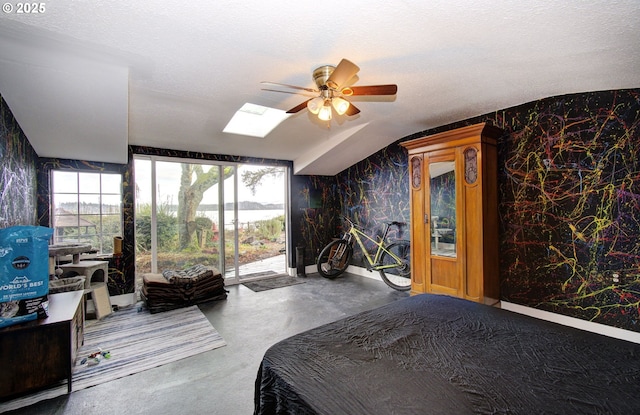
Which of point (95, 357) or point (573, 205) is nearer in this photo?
point (95, 357)

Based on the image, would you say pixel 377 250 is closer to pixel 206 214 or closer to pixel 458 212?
pixel 458 212

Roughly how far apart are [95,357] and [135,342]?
0.36 metres

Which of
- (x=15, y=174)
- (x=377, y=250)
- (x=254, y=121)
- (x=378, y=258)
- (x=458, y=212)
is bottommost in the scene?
(x=378, y=258)

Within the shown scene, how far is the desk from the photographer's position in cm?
199

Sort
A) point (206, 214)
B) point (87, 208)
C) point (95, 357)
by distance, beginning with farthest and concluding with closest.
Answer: point (206, 214), point (87, 208), point (95, 357)

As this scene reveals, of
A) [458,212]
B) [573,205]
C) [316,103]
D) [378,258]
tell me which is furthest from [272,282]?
[573,205]

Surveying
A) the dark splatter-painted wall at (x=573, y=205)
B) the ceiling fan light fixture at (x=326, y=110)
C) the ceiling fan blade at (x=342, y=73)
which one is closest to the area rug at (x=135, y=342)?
the ceiling fan light fixture at (x=326, y=110)

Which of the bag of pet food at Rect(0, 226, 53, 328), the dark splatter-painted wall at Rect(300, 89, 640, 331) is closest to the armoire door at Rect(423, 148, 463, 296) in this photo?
the dark splatter-painted wall at Rect(300, 89, 640, 331)

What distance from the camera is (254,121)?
424cm

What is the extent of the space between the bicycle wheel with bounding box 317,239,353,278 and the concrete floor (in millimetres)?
1063

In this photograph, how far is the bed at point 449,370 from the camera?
40.6 inches

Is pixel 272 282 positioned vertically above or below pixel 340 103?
below

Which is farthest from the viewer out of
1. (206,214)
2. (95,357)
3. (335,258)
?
(335,258)

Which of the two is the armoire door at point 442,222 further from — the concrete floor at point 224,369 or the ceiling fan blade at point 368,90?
the ceiling fan blade at point 368,90
